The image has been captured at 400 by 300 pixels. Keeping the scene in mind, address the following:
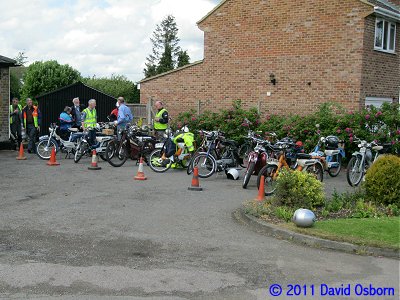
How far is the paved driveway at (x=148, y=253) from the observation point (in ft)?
19.2

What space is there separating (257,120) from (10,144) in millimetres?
9313

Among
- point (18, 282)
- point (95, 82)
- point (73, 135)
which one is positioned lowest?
point (18, 282)

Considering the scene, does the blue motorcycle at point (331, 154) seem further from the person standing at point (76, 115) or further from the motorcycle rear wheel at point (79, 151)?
the person standing at point (76, 115)

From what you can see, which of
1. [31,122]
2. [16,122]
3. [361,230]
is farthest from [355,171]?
[16,122]

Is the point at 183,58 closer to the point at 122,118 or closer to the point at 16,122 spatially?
the point at 16,122

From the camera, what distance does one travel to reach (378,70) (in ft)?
68.2

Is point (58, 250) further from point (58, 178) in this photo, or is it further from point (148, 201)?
point (58, 178)

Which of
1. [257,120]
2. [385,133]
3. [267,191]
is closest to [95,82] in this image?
[257,120]

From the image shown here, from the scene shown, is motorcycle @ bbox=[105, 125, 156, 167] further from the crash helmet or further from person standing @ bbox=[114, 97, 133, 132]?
the crash helmet

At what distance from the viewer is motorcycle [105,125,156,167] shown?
54.0 feet

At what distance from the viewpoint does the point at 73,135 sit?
17828mm

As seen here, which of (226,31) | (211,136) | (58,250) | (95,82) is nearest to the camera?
(58,250)

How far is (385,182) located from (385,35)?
42.5ft

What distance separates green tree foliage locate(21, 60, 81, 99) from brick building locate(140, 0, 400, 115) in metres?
12.4
